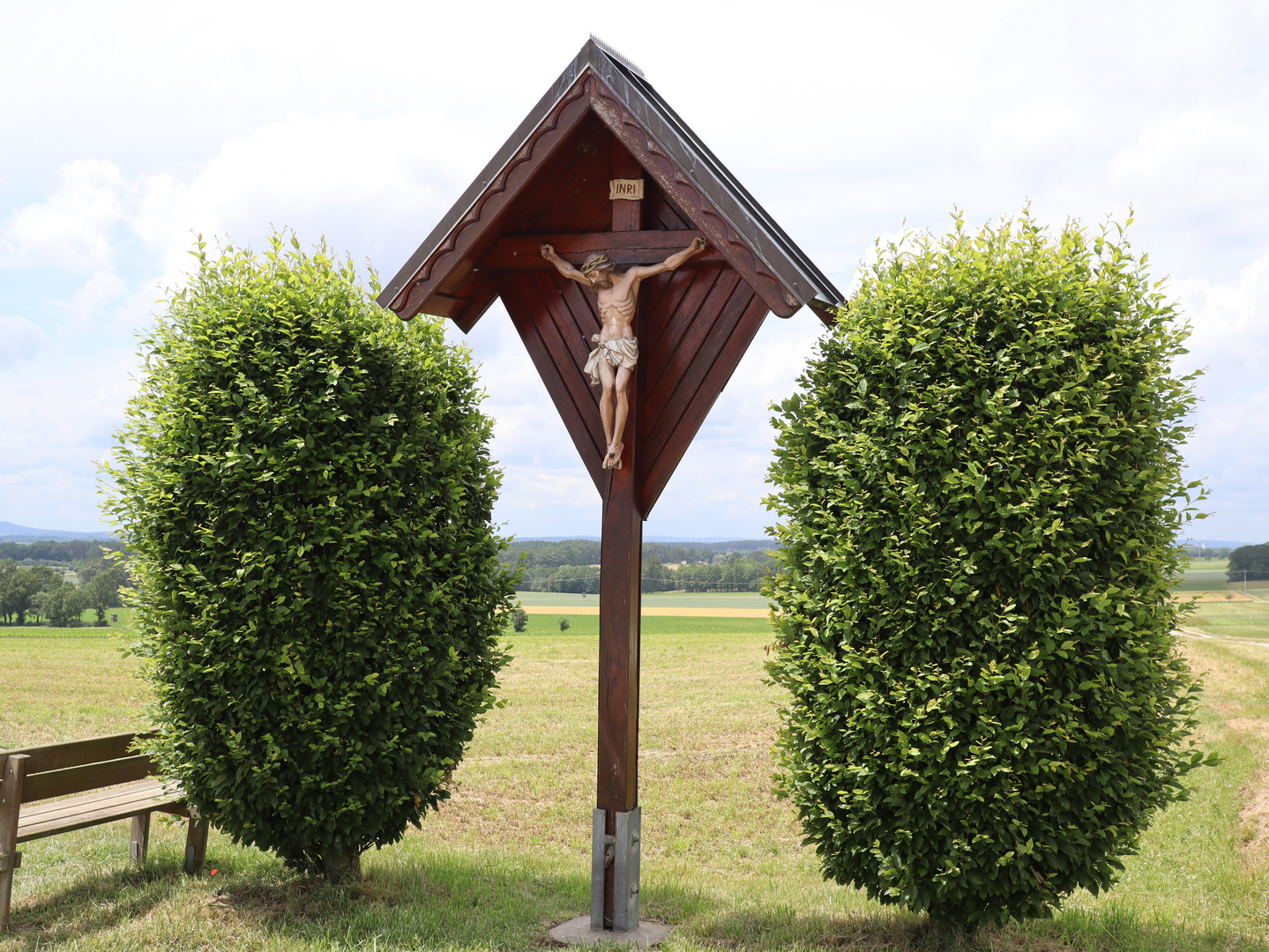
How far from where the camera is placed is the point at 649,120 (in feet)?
17.1

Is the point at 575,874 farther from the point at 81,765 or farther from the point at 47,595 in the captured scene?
the point at 47,595

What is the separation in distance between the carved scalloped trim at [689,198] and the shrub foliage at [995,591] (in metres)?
0.74

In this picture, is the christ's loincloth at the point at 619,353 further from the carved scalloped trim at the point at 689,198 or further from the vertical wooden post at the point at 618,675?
the carved scalloped trim at the point at 689,198

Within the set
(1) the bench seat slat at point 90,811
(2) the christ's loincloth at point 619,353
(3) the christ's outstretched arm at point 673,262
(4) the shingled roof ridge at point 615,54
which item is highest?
(4) the shingled roof ridge at point 615,54

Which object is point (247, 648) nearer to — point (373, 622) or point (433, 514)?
point (373, 622)

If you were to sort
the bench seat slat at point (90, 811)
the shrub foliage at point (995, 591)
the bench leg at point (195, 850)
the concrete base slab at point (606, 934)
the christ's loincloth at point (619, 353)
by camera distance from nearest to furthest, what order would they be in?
the shrub foliage at point (995, 591) < the concrete base slab at point (606, 934) < the christ's loincloth at point (619, 353) < the bench seat slat at point (90, 811) < the bench leg at point (195, 850)

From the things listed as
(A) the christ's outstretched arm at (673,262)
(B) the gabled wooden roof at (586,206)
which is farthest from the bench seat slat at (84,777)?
(A) the christ's outstretched arm at (673,262)

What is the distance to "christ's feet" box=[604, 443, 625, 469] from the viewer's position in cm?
553

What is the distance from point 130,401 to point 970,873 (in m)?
6.14

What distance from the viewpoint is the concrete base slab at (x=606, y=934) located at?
526 cm

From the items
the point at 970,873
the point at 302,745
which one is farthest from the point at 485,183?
the point at 970,873

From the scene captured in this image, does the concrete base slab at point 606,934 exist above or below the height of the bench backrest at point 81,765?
below

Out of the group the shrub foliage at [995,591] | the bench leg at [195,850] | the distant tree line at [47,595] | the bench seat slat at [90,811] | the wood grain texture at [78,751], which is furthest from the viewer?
the distant tree line at [47,595]

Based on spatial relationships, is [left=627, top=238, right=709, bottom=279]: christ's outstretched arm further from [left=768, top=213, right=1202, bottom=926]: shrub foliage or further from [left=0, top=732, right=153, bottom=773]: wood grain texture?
[left=0, top=732, right=153, bottom=773]: wood grain texture
